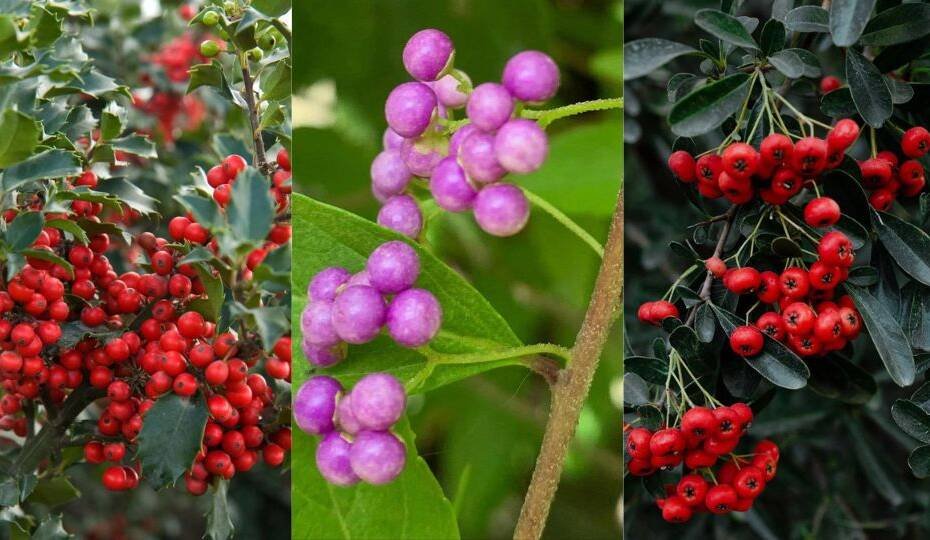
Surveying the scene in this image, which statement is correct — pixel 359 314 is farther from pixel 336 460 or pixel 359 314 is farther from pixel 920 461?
pixel 920 461

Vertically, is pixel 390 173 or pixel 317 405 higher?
pixel 390 173

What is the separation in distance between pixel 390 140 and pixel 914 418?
17.5 inches

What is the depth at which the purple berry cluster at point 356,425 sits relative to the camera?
1.93ft

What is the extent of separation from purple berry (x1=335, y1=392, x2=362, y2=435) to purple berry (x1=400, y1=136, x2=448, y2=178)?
14 centimetres

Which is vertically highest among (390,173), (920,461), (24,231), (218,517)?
(390,173)

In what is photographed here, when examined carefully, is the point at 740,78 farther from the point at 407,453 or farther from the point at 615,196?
the point at 407,453

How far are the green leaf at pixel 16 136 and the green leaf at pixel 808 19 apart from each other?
0.54 m

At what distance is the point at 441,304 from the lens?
636 millimetres

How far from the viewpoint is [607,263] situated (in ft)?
2.10

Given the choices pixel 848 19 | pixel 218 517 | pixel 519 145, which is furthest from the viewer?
pixel 218 517

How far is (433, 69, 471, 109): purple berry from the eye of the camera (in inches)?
24.2

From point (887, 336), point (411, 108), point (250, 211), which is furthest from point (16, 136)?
point (887, 336)

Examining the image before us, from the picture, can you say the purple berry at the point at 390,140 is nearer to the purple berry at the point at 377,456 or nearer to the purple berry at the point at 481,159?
the purple berry at the point at 481,159

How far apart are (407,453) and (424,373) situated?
5cm
